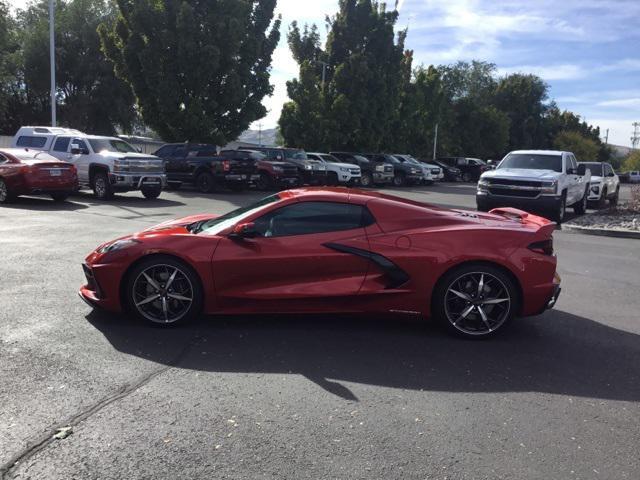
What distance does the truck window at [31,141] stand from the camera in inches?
735

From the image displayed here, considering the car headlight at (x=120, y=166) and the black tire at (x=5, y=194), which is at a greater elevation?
the car headlight at (x=120, y=166)

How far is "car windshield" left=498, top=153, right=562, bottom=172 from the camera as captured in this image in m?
15.5

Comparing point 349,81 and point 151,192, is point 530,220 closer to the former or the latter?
point 151,192

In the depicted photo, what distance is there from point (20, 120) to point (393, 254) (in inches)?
1693

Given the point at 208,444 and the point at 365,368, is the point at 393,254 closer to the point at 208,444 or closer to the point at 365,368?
the point at 365,368

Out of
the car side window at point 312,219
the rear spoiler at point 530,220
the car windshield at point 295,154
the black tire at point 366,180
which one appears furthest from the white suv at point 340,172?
the car side window at point 312,219

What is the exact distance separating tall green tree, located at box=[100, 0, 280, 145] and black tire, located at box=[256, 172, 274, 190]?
16.9ft

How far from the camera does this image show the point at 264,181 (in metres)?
23.4

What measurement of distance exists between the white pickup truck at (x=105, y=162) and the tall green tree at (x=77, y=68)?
836 inches

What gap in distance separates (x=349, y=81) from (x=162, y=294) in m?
32.5

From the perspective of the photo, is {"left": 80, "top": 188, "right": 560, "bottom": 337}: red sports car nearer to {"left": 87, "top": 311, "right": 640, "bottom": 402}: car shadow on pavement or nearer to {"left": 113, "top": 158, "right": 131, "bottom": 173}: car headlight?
{"left": 87, "top": 311, "right": 640, "bottom": 402}: car shadow on pavement

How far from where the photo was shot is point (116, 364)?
14.6 feet

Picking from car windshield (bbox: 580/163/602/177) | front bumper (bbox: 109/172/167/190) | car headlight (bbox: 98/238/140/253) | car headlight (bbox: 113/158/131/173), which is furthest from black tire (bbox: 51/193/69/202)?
car windshield (bbox: 580/163/602/177)

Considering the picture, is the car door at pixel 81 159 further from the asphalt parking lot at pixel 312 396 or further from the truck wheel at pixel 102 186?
the asphalt parking lot at pixel 312 396
